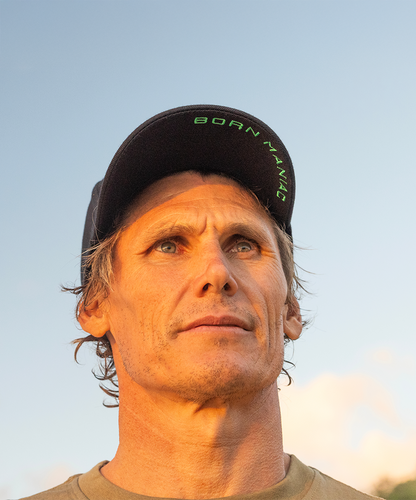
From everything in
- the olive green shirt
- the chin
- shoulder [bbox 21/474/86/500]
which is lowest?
shoulder [bbox 21/474/86/500]

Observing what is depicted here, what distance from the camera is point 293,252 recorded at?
5.07m

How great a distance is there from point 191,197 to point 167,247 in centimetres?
44

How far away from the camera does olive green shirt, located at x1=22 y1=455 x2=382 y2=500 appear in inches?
152

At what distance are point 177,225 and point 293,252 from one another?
133 cm

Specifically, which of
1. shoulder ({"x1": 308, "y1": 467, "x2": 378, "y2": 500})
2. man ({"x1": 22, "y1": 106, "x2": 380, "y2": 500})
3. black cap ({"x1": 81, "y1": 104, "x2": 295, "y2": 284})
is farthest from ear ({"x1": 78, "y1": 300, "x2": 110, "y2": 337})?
shoulder ({"x1": 308, "y1": 467, "x2": 378, "y2": 500})

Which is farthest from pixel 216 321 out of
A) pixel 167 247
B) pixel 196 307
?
pixel 167 247

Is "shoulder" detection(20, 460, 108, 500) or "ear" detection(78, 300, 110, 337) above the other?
"ear" detection(78, 300, 110, 337)

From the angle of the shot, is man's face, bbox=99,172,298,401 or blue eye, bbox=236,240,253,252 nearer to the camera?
man's face, bbox=99,172,298,401

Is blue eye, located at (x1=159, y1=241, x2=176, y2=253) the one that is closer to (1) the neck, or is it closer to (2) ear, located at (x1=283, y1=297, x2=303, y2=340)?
(1) the neck

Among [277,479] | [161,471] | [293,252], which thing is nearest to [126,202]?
[293,252]

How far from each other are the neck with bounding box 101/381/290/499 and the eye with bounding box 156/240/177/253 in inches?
38.9

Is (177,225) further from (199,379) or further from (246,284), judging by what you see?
(199,379)

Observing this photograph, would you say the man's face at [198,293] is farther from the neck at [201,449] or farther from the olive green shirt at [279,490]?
the olive green shirt at [279,490]

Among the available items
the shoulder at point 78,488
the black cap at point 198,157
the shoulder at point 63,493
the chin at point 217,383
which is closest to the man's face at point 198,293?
the chin at point 217,383
